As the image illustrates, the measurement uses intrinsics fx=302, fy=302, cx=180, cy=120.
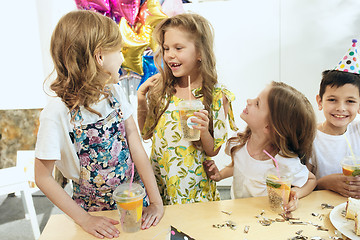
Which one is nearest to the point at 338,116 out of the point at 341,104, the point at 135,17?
the point at 341,104

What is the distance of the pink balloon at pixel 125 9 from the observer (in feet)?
8.66

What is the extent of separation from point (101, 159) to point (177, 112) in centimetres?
46

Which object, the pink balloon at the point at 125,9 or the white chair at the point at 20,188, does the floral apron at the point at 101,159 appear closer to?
the white chair at the point at 20,188

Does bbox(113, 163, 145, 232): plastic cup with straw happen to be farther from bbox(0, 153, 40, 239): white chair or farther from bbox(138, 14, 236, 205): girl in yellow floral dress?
bbox(0, 153, 40, 239): white chair

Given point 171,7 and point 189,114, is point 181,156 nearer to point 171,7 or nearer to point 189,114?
point 189,114

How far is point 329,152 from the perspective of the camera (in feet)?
5.03

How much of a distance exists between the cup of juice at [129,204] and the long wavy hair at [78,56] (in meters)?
0.36

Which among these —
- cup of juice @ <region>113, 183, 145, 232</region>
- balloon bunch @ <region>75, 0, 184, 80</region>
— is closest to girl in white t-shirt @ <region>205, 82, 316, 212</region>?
cup of juice @ <region>113, 183, 145, 232</region>

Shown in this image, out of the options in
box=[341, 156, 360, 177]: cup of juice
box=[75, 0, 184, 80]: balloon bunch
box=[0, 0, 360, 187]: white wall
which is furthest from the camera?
box=[0, 0, 360, 187]: white wall

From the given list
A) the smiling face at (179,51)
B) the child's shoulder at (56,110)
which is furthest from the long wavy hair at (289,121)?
the child's shoulder at (56,110)

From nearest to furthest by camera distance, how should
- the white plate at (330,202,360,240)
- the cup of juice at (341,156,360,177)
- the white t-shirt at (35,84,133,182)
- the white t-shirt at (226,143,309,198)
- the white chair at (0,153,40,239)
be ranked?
1. the white plate at (330,202,360,240)
2. the white t-shirt at (35,84,133,182)
3. the cup of juice at (341,156,360,177)
4. the white t-shirt at (226,143,309,198)
5. the white chair at (0,153,40,239)

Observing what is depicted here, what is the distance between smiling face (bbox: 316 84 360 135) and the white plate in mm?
530

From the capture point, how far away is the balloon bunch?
103 inches

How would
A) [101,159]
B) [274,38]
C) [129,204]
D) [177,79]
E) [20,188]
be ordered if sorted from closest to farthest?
1. [129,204]
2. [101,159]
3. [177,79]
4. [20,188]
5. [274,38]
